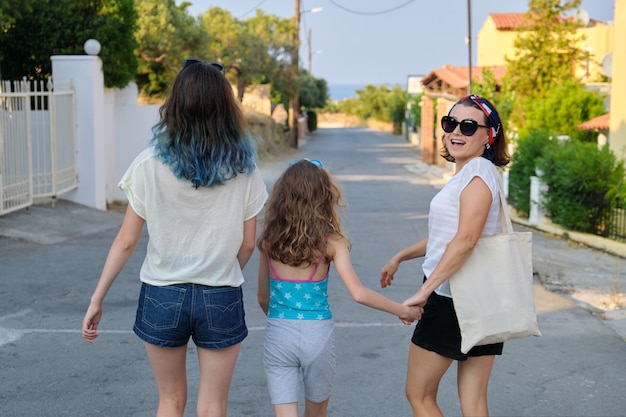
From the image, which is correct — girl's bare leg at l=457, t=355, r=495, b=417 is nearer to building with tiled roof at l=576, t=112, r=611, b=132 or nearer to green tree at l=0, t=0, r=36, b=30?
green tree at l=0, t=0, r=36, b=30

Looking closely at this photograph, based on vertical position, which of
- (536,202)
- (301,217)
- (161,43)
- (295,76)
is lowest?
(536,202)

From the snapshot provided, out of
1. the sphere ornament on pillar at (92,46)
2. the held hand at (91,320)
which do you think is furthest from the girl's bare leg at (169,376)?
the sphere ornament on pillar at (92,46)

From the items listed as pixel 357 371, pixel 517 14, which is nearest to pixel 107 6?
pixel 357 371

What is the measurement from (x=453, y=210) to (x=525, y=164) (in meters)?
12.6

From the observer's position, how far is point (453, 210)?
343 centimetres

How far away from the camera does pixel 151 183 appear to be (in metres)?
3.23

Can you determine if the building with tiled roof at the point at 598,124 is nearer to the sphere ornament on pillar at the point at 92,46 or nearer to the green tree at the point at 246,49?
the sphere ornament on pillar at the point at 92,46

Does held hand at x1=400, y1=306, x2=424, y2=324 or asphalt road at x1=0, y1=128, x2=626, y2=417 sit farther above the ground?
held hand at x1=400, y1=306, x2=424, y2=324

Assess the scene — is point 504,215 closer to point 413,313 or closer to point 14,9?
point 413,313

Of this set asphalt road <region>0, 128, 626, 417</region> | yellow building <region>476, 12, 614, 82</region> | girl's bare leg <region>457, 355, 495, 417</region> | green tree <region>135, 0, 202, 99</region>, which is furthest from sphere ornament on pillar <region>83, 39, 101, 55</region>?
yellow building <region>476, 12, 614, 82</region>

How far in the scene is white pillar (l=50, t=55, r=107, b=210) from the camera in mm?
14359

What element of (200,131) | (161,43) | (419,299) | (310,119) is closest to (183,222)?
(200,131)

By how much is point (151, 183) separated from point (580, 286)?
6.90 m

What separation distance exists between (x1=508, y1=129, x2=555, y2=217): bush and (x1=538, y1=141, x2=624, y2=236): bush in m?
1.56
